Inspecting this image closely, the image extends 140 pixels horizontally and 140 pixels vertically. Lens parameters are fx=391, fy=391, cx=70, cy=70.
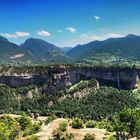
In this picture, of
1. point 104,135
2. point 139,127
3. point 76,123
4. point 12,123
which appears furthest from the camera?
point 12,123

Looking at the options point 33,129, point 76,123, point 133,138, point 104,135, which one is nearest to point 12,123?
point 33,129

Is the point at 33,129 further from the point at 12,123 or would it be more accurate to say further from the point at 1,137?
the point at 1,137

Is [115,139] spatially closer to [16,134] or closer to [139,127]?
[139,127]

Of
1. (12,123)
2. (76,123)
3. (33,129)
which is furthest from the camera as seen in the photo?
(12,123)

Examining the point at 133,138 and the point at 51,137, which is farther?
the point at 51,137

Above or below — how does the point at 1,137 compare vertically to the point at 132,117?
below

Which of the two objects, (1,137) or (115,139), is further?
(1,137)

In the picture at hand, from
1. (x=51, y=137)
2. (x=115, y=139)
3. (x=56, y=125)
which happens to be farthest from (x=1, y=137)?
(x=115, y=139)

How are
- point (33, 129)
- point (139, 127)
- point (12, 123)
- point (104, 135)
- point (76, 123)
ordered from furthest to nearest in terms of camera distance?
point (12, 123), point (33, 129), point (76, 123), point (104, 135), point (139, 127)

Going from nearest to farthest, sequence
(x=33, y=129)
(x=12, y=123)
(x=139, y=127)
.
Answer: (x=139, y=127)
(x=33, y=129)
(x=12, y=123)
